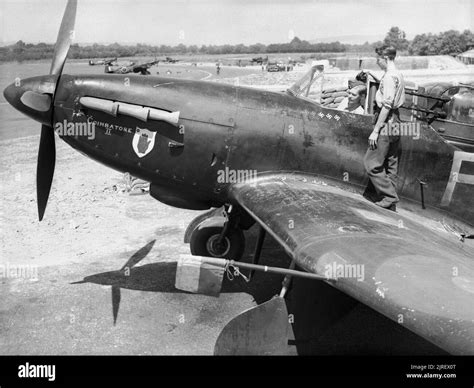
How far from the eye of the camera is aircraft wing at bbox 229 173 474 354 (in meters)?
3.40

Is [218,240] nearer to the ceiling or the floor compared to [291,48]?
nearer to the floor

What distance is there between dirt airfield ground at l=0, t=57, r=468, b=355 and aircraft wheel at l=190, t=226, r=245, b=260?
440 millimetres

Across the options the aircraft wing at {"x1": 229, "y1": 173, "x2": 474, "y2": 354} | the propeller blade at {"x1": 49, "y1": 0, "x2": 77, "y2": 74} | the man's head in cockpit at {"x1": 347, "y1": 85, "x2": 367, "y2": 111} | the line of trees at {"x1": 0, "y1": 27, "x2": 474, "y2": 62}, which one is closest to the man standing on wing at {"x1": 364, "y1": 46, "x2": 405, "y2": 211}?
the aircraft wing at {"x1": 229, "y1": 173, "x2": 474, "y2": 354}

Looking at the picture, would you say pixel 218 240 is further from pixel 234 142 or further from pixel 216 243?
pixel 234 142

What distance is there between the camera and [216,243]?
22.3ft

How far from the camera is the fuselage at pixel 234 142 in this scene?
19.7ft

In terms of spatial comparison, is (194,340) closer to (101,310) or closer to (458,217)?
(101,310)

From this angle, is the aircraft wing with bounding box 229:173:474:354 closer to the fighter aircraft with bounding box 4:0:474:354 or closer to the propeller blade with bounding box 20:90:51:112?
the fighter aircraft with bounding box 4:0:474:354

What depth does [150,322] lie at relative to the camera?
571 centimetres

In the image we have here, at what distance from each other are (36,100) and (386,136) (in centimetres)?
400

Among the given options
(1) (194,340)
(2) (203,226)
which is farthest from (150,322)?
(2) (203,226)

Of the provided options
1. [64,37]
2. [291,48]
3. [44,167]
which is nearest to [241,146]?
[44,167]

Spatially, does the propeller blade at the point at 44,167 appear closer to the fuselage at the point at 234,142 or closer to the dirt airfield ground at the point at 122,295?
the fuselage at the point at 234,142

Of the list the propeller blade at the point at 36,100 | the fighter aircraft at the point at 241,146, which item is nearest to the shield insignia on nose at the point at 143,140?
the fighter aircraft at the point at 241,146
